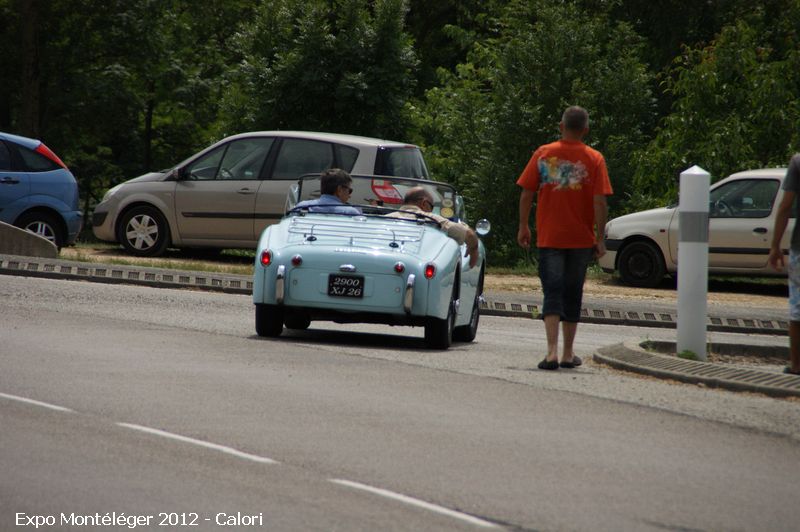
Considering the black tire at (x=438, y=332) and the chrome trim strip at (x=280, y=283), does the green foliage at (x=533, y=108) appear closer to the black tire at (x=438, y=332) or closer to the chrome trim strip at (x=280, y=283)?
the black tire at (x=438, y=332)

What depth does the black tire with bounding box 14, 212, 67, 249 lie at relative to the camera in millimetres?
20047

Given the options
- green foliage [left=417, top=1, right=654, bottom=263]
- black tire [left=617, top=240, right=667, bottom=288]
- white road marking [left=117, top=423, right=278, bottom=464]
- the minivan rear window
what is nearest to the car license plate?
white road marking [left=117, top=423, right=278, bottom=464]

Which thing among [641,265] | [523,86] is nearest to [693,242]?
[641,265]

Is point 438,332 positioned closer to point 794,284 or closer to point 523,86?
point 794,284

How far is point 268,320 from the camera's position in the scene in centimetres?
1177

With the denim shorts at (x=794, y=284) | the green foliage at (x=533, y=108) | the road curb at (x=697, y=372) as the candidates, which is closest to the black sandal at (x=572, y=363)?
the road curb at (x=697, y=372)

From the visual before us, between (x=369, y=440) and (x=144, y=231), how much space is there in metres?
15.1

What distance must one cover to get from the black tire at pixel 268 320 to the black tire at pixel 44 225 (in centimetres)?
881

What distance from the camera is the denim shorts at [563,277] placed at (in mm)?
10320

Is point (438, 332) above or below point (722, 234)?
below

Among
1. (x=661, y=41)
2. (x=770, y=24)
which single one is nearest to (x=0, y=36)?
(x=661, y=41)

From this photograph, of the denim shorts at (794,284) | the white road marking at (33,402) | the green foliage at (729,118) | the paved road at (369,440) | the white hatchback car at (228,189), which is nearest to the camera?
the paved road at (369,440)

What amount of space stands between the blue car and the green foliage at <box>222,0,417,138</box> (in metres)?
9.10

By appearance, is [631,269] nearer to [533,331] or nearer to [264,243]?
[533,331]
